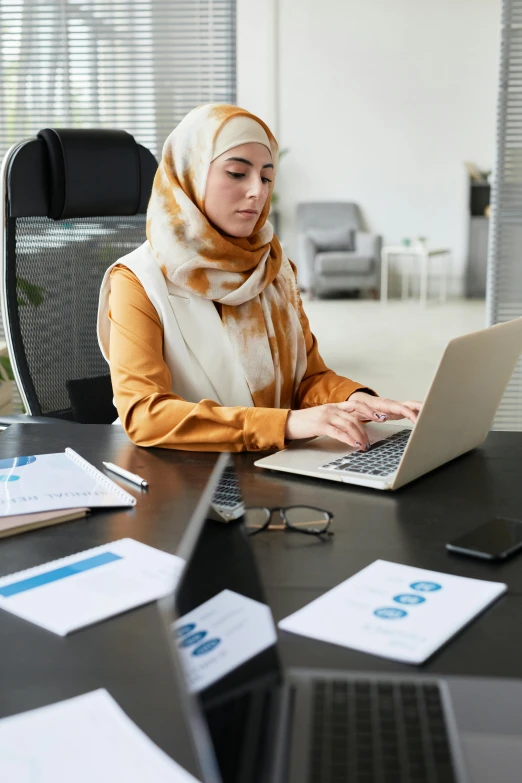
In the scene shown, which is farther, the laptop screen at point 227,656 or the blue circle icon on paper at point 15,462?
the blue circle icon on paper at point 15,462

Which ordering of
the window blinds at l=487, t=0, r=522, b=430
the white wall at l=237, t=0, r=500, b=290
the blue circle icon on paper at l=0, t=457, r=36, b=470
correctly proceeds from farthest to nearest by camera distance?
the white wall at l=237, t=0, r=500, b=290 → the window blinds at l=487, t=0, r=522, b=430 → the blue circle icon on paper at l=0, t=457, r=36, b=470

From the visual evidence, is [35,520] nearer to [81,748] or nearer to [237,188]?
[81,748]

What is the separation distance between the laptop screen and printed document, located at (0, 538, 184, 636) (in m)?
0.19

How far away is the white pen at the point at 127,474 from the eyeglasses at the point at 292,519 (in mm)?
228

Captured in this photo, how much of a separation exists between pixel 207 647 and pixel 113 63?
3.33 meters

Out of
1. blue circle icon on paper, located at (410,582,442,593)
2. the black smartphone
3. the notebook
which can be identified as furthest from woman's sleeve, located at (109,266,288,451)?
blue circle icon on paper, located at (410,582,442,593)

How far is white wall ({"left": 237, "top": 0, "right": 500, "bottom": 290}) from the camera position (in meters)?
9.04

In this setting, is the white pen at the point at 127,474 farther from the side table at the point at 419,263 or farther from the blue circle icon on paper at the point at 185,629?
the side table at the point at 419,263

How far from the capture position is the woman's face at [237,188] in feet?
5.95

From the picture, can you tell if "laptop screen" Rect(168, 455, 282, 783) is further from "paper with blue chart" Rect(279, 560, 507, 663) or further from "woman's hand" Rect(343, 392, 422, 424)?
"woman's hand" Rect(343, 392, 422, 424)

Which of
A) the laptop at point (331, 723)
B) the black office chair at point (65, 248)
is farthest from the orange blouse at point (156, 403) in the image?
the laptop at point (331, 723)

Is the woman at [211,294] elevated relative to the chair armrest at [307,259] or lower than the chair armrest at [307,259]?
elevated

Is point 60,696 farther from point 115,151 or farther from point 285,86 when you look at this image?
point 285,86

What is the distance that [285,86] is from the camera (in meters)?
9.23
